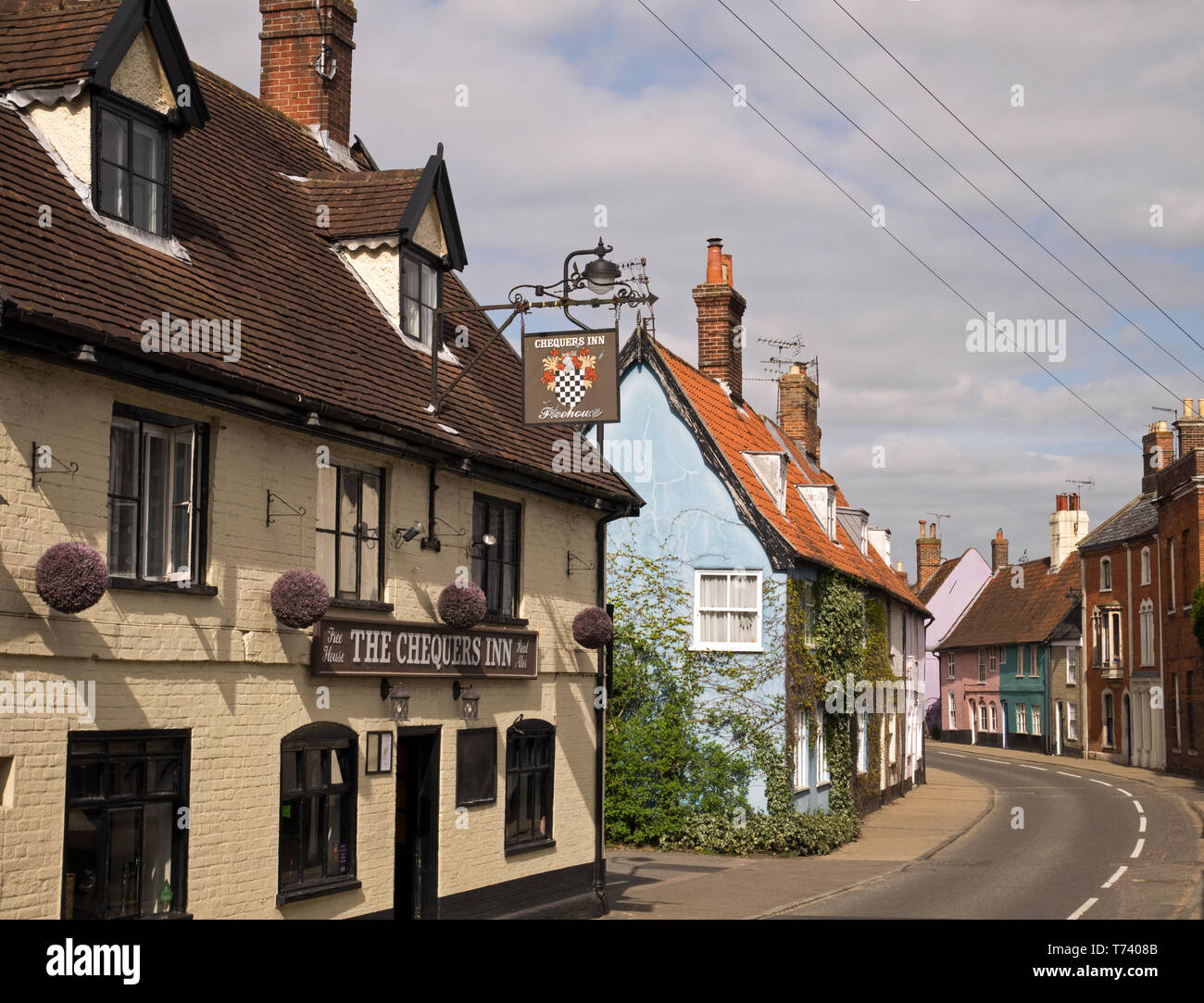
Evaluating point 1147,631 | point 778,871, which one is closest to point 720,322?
point 778,871

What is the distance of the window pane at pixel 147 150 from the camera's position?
11.9 metres

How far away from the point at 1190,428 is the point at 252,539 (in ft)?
131

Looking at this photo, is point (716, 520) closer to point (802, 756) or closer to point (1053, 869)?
point (802, 756)

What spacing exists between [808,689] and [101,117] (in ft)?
60.5

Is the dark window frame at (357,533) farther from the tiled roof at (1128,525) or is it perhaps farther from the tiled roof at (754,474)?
the tiled roof at (1128,525)

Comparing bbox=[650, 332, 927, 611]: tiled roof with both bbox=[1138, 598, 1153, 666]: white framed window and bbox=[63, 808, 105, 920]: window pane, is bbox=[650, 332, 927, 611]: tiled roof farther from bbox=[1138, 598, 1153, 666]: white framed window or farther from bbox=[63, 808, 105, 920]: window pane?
bbox=[63, 808, 105, 920]: window pane

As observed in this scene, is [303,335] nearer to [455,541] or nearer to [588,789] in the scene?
[455,541]

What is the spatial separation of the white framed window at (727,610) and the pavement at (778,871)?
4130 mm

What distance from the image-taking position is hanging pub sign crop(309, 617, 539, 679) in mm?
12336

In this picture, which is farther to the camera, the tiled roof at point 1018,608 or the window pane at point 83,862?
the tiled roof at point 1018,608

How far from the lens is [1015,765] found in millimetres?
51156

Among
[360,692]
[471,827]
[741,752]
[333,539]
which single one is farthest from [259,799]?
[741,752]

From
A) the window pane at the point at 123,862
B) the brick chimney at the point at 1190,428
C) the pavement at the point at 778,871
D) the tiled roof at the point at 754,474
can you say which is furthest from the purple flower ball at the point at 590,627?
the brick chimney at the point at 1190,428

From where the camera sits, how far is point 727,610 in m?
26.0
